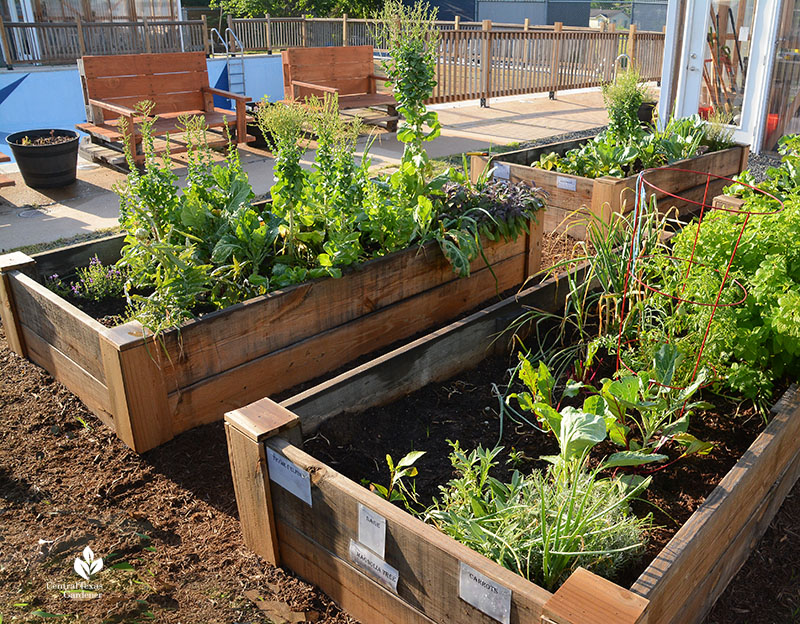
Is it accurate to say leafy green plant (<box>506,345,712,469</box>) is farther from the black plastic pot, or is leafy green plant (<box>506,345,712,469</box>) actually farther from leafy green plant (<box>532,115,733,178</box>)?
the black plastic pot

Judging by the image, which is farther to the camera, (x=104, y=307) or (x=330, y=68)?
(x=330, y=68)

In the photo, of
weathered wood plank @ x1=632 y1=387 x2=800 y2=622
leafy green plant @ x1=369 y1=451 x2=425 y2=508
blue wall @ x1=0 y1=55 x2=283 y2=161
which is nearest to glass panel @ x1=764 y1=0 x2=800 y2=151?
weathered wood plank @ x1=632 y1=387 x2=800 y2=622

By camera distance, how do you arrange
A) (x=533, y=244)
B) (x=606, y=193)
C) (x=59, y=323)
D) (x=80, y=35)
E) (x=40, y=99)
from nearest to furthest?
(x=59, y=323)
(x=533, y=244)
(x=606, y=193)
(x=40, y=99)
(x=80, y=35)

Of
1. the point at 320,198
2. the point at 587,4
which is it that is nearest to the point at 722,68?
the point at 320,198

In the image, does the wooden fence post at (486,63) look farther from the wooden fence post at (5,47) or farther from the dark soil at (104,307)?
the dark soil at (104,307)

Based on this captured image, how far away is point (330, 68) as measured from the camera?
31.5 ft

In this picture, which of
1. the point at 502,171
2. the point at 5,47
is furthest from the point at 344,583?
the point at 5,47

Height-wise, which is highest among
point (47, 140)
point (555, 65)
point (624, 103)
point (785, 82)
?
point (624, 103)

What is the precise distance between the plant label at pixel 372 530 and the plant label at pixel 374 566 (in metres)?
0.02

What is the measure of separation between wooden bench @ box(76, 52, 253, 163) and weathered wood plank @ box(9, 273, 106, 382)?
165 inches

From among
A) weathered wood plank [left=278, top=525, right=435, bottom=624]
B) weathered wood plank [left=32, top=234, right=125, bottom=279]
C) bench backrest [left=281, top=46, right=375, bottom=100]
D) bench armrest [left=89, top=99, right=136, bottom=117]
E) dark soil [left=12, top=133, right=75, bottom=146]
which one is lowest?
weathered wood plank [left=278, top=525, right=435, bottom=624]

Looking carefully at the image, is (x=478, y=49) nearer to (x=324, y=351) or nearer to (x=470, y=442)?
(x=324, y=351)

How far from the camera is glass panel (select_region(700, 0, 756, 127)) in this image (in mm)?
7953

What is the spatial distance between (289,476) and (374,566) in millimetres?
353
